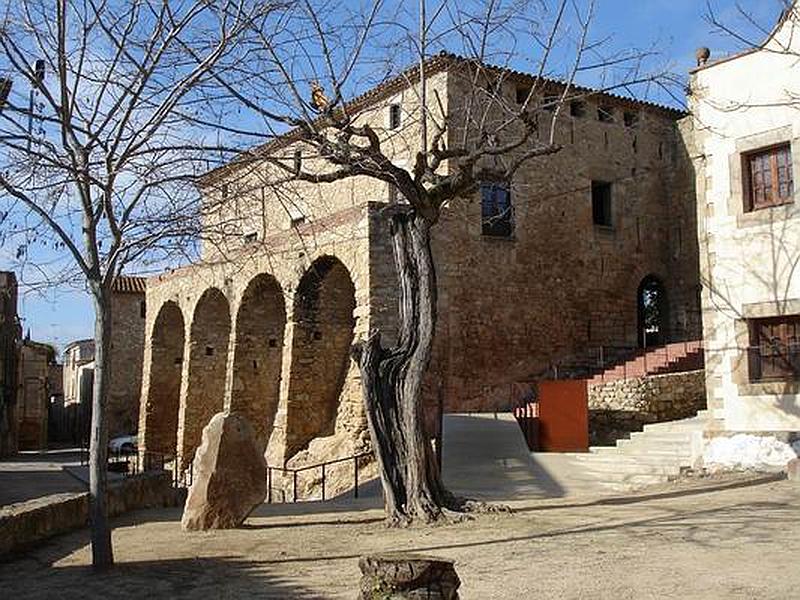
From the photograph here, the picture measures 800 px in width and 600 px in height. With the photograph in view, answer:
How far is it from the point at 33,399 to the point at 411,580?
34.4 m

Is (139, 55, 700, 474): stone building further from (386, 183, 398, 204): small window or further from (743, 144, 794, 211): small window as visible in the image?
Answer: (743, 144, 794, 211): small window

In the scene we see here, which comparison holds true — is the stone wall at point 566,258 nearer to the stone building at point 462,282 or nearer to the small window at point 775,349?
the stone building at point 462,282

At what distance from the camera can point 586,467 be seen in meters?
14.5

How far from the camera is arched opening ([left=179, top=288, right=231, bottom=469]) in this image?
25.3 meters

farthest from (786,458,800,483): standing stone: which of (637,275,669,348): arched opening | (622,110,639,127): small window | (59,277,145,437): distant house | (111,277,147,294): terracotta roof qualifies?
(111,277,147,294): terracotta roof

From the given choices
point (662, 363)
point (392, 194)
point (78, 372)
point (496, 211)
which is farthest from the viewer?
point (78, 372)

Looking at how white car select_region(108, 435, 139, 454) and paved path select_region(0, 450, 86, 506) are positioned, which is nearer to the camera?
paved path select_region(0, 450, 86, 506)

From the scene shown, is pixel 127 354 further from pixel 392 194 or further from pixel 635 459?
pixel 635 459

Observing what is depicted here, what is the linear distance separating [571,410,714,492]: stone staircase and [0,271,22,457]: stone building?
16022mm

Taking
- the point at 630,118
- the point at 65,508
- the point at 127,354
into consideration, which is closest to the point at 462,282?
the point at 630,118

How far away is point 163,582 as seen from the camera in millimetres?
7117

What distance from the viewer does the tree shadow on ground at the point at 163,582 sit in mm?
6668

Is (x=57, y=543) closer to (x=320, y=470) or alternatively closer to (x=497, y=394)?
(x=320, y=470)

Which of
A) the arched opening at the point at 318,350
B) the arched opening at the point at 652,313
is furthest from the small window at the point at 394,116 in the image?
the arched opening at the point at 652,313
